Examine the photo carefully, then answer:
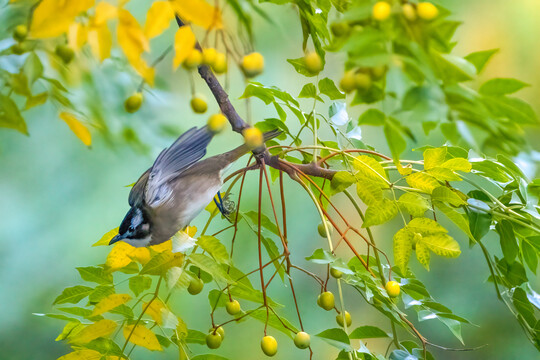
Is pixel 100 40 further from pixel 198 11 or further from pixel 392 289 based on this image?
pixel 392 289

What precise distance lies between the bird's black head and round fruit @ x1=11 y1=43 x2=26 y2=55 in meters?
0.13

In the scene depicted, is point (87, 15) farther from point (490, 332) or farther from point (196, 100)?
point (490, 332)

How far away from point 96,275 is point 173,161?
0.36 feet

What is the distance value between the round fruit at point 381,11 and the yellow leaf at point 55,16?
0.13 metres

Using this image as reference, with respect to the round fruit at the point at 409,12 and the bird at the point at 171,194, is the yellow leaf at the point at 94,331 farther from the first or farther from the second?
the round fruit at the point at 409,12

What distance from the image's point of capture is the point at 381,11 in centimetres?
23

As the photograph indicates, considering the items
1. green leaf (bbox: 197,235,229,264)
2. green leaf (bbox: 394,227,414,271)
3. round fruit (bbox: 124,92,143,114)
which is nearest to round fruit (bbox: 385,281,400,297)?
green leaf (bbox: 394,227,414,271)

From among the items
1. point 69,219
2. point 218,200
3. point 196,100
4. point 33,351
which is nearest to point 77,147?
point 69,219

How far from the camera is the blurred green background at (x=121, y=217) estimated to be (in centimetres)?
82

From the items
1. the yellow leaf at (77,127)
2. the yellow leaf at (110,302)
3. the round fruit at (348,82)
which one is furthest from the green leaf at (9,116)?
the round fruit at (348,82)

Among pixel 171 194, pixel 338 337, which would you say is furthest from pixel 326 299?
pixel 171 194

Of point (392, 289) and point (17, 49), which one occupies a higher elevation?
point (17, 49)

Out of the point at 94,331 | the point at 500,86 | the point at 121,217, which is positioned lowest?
the point at 121,217

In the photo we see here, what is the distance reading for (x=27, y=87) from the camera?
39 cm
